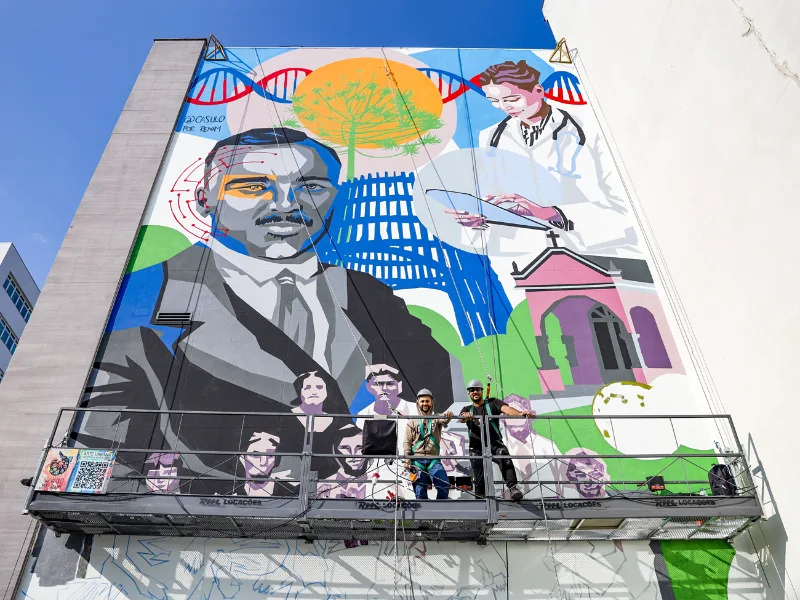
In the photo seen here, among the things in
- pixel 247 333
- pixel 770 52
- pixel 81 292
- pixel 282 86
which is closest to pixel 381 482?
pixel 247 333

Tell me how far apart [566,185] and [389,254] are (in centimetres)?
444

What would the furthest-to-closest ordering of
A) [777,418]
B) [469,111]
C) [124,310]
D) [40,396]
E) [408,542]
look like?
[469,111] → [124,310] → [40,396] → [408,542] → [777,418]

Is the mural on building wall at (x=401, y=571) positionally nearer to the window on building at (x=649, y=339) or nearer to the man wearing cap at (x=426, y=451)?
the man wearing cap at (x=426, y=451)

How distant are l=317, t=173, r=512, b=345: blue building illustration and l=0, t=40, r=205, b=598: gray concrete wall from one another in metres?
4.36

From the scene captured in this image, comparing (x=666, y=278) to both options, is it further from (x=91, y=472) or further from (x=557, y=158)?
(x=91, y=472)

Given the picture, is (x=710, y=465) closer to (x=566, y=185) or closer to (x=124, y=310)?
(x=566, y=185)

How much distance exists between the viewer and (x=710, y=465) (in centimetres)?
1060

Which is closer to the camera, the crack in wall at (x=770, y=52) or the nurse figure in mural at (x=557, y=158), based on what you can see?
the crack in wall at (x=770, y=52)

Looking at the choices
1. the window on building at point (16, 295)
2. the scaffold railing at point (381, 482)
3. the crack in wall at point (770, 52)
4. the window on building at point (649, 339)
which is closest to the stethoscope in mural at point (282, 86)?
the crack in wall at point (770, 52)

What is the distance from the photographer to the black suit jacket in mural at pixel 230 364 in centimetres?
1105

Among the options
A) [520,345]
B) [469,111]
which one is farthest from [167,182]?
[520,345]

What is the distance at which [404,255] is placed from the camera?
13234 mm

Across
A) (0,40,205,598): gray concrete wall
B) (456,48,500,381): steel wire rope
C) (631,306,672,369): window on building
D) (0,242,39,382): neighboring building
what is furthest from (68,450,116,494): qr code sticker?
(0,242,39,382): neighboring building

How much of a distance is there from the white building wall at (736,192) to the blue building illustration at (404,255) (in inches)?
142
